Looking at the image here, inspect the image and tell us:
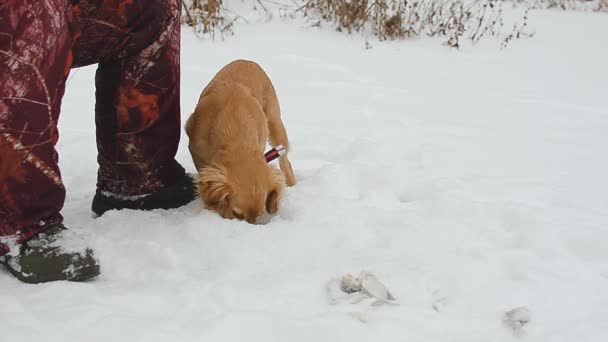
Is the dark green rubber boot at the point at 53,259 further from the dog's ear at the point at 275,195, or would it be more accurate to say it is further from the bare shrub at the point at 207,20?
the bare shrub at the point at 207,20

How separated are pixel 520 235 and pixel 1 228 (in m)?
1.89

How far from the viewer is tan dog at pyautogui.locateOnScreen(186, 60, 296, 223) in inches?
105

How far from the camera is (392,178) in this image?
10.0ft

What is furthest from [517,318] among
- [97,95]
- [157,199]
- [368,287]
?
[97,95]

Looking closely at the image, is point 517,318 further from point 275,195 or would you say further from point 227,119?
point 227,119

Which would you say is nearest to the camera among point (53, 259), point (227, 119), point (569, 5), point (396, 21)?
point (53, 259)

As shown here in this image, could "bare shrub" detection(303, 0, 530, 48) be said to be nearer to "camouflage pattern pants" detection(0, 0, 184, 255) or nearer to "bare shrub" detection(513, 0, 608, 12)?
"bare shrub" detection(513, 0, 608, 12)

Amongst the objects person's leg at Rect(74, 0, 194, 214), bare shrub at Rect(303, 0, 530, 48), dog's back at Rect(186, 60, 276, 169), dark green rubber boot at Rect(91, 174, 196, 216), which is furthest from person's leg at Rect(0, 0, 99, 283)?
bare shrub at Rect(303, 0, 530, 48)

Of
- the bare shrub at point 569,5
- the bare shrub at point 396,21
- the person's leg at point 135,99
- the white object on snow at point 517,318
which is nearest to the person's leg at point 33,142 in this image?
the person's leg at point 135,99

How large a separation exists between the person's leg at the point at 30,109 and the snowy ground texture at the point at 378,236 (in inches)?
9.5

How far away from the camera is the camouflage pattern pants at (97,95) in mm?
1806

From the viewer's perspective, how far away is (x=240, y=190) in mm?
2666

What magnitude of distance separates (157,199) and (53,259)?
0.76 metres

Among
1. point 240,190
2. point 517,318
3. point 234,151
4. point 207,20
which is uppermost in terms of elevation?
point 207,20
